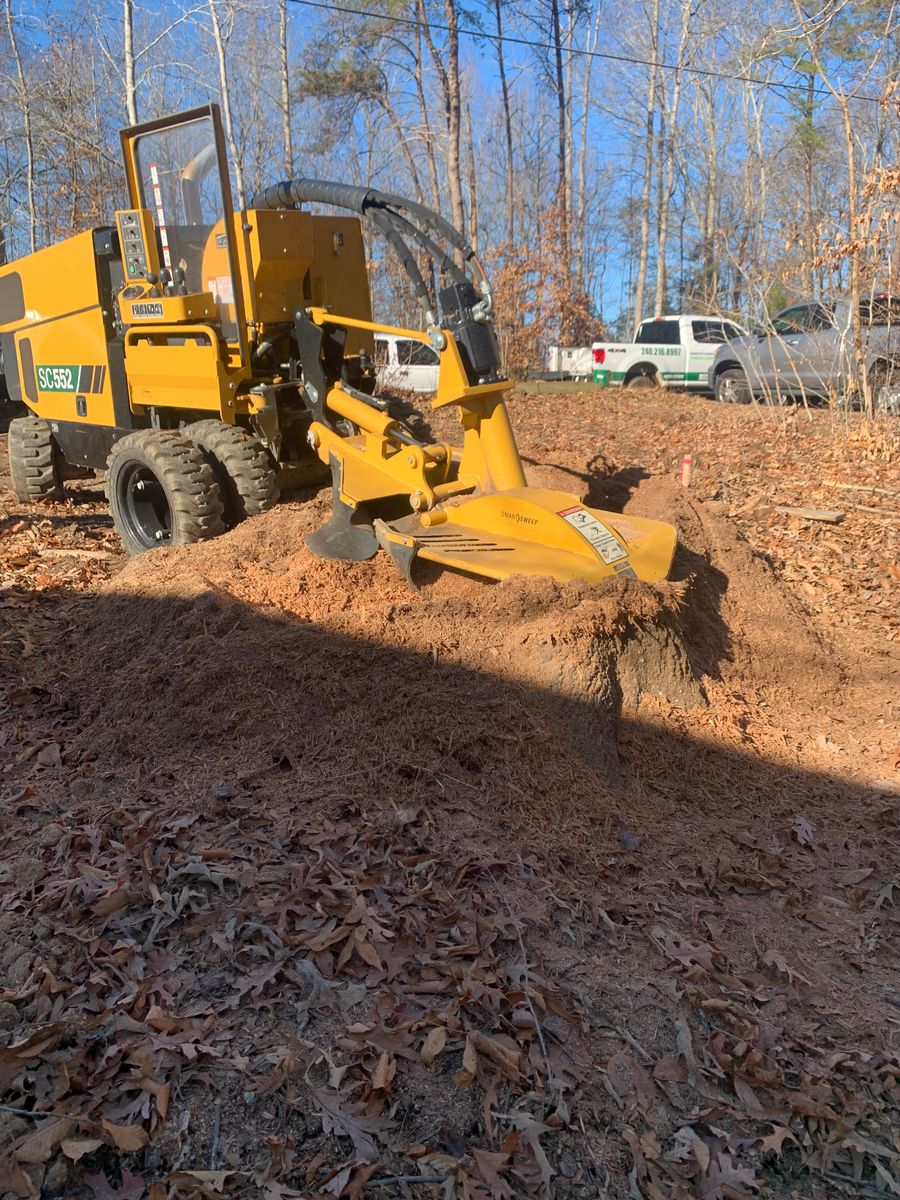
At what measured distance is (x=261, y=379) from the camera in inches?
251

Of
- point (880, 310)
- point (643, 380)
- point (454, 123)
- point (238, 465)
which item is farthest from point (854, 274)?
point (454, 123)

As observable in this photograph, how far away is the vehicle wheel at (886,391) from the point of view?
1005 centimetres

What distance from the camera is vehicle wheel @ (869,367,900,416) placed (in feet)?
33.0

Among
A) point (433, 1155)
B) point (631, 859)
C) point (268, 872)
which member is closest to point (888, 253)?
point (631, 859)

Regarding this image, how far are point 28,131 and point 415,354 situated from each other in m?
11.4

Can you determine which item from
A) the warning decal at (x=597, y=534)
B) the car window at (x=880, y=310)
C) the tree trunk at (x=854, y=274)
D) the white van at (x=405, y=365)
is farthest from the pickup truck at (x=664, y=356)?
the warning decal at (x=597, y=534)

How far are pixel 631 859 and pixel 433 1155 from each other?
154 cm

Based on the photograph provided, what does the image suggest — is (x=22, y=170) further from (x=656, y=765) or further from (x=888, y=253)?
(x=656, y=765)

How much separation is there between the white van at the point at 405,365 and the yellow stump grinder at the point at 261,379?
8.57 m

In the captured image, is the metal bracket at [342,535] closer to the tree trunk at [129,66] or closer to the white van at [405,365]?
the white van at [405,365]

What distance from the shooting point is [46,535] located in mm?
7496

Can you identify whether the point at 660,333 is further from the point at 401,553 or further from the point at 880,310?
the point at 401,553

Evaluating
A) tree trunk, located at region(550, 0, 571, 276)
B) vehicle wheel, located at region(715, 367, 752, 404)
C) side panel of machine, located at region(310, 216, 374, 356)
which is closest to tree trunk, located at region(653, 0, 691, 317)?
tree trunk, located at region(550, 0, 571, 276)

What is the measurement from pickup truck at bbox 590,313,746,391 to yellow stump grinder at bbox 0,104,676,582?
42.5ft
